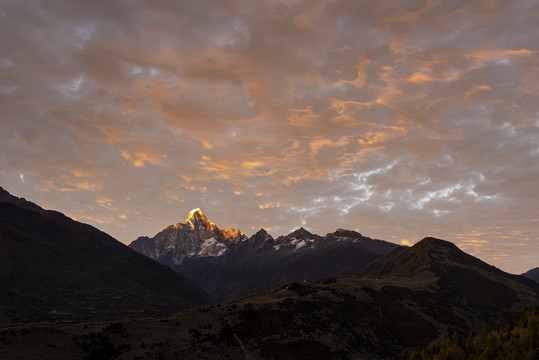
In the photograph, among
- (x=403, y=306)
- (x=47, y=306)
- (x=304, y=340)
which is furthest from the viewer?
(x=47, y=306)

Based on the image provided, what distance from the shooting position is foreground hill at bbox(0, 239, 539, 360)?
5122 centimetres

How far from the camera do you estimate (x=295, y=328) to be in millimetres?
66250

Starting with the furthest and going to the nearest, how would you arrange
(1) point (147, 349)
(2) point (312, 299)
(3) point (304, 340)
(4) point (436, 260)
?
1. (4) point (436, 260)
2. (2) point (312, 299)
3. (3) point (304, 340)
4. (1) point (147, 349)

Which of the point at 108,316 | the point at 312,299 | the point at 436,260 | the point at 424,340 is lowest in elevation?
the point at 108,316

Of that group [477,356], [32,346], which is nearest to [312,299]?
[32,346]

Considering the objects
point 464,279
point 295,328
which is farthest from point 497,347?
point 464,279

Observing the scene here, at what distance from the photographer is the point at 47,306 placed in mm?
183875

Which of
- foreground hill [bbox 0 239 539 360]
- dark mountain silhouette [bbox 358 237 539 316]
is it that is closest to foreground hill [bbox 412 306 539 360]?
foreground hill [bbox 0 239 539 360]

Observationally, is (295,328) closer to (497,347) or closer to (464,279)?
(497,347)

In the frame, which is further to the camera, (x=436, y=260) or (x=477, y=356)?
(x=436, y=260)

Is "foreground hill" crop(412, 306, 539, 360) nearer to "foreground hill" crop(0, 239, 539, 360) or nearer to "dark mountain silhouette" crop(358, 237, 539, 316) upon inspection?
"foreground hill" crop(0, 239, 539, 360)

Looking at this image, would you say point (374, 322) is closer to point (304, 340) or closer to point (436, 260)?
point (304, 340)

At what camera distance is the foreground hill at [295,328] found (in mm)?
51219

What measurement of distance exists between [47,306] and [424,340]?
628 ft
